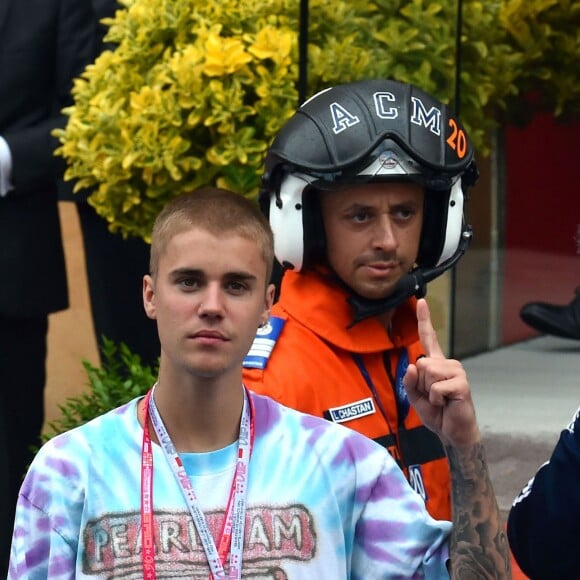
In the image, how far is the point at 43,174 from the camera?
6164 mm


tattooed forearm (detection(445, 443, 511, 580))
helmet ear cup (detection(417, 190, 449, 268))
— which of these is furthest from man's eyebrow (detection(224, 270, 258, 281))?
helmet ear cup (detection(417, 190, 449, 268))

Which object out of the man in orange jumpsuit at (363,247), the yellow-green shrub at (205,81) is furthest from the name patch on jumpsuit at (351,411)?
the yellow-green shrub at (205,81)

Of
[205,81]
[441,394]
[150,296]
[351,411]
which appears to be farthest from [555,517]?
[205,81]

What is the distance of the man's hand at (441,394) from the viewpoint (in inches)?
109

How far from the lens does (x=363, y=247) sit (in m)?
3.82

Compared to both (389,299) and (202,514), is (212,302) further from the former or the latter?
(389,299)

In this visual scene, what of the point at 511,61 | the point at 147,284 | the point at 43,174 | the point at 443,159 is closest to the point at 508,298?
the point at 511,61

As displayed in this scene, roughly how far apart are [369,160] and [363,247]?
7.3 inches

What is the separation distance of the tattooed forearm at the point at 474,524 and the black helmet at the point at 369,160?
988 millimetres

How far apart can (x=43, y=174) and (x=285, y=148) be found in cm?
244

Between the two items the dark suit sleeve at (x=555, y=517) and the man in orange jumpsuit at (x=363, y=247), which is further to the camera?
the man in orange jumpsuit at (x=363, y=247)

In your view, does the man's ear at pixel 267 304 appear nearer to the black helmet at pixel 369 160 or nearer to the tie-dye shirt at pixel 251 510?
the tie-dye shirt at pixel 251 510

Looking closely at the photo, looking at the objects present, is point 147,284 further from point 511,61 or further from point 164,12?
point 511,61

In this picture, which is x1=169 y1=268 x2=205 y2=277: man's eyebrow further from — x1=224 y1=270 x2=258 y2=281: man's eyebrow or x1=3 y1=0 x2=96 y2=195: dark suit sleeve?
x1=3 y1=0 x2=96 y2=195: dark suit sleeve
